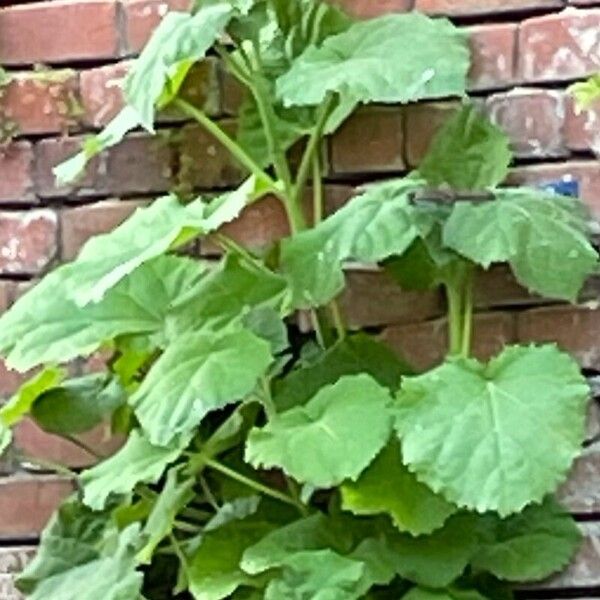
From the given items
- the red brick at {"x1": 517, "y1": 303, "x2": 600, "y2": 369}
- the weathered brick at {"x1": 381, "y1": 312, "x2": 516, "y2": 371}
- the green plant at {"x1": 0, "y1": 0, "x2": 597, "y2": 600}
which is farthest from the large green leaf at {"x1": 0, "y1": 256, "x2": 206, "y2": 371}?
the red brick at {"x1": 517, "y1": 303, "x2": 600, "y2": 369}

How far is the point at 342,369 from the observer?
1.33 meters

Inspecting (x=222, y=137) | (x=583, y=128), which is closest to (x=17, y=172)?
(x=222, y=137)

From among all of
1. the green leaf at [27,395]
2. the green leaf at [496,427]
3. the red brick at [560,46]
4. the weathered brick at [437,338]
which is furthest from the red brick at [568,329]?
the green leaf at [27,395]

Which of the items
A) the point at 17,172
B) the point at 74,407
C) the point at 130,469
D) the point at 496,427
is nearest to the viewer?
the point at 496,427

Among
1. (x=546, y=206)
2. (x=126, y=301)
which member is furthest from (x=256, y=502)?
(x=546, y=206)

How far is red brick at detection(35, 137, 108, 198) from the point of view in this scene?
1.48m

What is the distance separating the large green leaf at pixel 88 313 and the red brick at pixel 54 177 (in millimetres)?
181

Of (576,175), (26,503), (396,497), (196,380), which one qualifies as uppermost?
(576,175)

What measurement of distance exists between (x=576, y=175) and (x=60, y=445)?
1.94 feet

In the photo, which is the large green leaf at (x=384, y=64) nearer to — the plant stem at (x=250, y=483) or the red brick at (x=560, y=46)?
the red brick at (x=560, y=46)

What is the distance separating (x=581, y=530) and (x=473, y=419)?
23 centimetres

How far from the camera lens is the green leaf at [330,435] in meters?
1.19

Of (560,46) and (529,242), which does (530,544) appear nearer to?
(529,242)

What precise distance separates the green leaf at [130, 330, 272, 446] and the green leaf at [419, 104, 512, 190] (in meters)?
0.25
